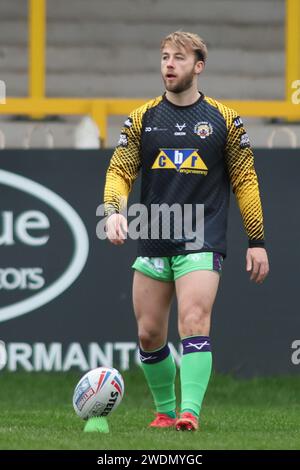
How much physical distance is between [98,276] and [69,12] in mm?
4677

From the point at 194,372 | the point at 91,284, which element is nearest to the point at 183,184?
the point at 194,372

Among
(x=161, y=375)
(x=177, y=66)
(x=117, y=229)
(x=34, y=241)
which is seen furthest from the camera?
(x=34, y=241)

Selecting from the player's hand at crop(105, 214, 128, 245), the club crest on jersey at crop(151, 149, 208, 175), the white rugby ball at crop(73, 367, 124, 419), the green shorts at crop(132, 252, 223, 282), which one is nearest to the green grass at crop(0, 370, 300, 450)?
the white rugby ball at crop(73, 367, 124, 419)

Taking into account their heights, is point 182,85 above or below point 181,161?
above

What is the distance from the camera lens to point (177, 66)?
7.12m

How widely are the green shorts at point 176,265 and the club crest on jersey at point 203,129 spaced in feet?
2.12

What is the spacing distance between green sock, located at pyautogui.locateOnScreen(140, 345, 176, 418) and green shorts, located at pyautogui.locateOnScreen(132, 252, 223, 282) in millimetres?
441

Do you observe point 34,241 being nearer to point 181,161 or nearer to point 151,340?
point 151,340

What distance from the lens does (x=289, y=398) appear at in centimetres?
1027

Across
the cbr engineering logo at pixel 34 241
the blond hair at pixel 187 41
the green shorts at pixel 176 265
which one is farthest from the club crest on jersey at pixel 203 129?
the cbr engineering logo at pixel 34 241

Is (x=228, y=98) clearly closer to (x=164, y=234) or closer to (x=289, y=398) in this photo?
(x=289, y=398)

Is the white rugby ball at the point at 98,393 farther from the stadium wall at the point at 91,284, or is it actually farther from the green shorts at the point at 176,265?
the stadium wall at the point at 91,284

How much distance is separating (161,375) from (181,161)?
1.20 m

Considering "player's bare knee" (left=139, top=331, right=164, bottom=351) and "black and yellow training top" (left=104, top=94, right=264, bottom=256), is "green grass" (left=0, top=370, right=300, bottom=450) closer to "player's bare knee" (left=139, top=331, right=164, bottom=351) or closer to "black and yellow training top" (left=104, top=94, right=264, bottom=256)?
"player's bare knee" (left=139, top=331, right=164, bottom=351)
